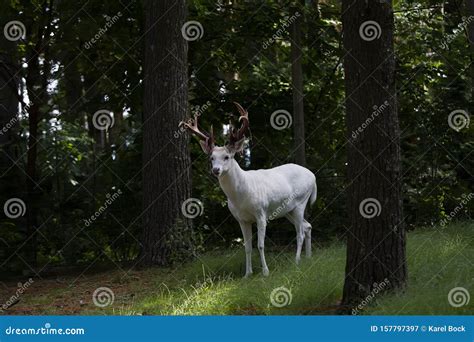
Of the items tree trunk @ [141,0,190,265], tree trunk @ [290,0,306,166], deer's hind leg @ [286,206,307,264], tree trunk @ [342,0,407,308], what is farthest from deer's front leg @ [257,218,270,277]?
tree trunk @ [290,0,306,166]

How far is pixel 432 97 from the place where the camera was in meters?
13.0

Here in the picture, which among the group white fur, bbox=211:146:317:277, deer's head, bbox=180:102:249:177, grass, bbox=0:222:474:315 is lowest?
grass, bbox=0:222:474:315

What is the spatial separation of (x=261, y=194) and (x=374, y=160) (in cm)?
265

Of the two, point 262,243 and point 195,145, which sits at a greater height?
point 195,145

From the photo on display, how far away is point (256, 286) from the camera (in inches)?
301

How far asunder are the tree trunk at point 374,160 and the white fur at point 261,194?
212 centimetres

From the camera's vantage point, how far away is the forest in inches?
354

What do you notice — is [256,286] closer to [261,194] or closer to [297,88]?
[261,194]

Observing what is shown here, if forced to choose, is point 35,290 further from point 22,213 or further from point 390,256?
point 390,256

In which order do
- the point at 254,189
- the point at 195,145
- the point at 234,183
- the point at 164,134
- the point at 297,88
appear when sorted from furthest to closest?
the point at 195,145 → the point at 297,88 → the point at 164,134 → the point at 254,189 → the point at 234,183

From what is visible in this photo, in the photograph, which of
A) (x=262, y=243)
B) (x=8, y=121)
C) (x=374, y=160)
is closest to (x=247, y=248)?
(x=262, y=243)

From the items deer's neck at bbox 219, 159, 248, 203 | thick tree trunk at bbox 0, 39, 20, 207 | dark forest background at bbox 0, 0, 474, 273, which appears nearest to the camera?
deer's neck at bbox 219, 159, 248, 203

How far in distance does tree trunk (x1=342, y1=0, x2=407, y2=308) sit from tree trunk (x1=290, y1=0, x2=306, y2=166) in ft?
14.7

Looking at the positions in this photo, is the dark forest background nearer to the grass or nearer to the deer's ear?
the grass
